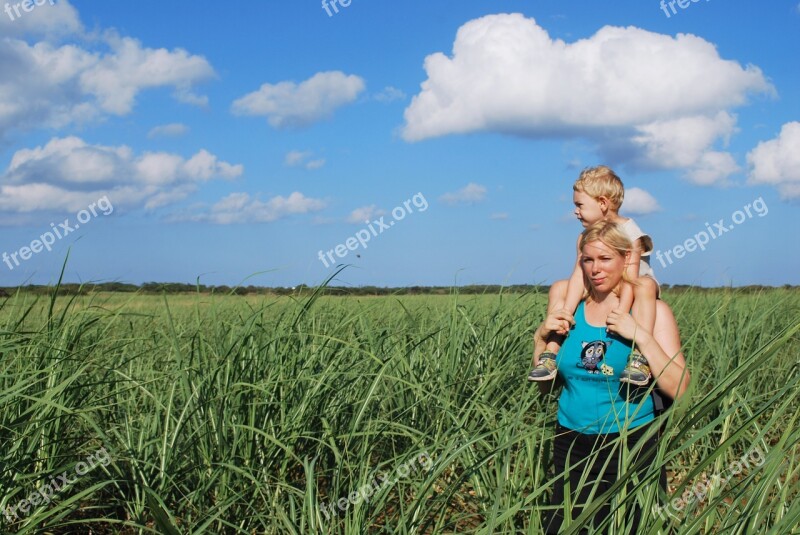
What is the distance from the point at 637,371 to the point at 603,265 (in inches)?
12.7

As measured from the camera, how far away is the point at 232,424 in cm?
225

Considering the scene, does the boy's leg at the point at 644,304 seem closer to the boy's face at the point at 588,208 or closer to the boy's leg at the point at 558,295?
the boy's leg at the point at 558,295

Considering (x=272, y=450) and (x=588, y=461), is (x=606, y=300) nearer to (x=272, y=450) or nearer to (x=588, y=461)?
Answer: (x=588, y=461)

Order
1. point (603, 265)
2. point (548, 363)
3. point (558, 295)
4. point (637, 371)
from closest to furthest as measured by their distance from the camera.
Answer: point (637, 371) < point (603, 265) < point (548, 363) < point (558, 295)

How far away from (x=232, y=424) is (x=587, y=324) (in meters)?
1.12

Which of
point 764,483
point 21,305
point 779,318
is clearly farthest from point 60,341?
point 779,318

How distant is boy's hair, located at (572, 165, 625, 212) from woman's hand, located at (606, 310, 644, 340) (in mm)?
720

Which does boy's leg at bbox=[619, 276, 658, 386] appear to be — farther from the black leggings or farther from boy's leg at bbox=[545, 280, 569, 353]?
boy's leg at bbox=[545, 280, 569, 353]

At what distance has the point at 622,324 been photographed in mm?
2084

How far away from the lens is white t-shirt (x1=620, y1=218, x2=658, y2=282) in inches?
103

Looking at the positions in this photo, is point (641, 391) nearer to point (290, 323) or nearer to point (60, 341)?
point (290, 323)

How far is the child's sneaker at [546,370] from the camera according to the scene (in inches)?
88.9

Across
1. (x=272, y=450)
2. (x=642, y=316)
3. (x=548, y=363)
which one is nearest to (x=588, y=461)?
(x=548, y=363)

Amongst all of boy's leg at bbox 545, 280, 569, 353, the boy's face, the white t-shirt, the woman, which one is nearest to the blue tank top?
the woman
